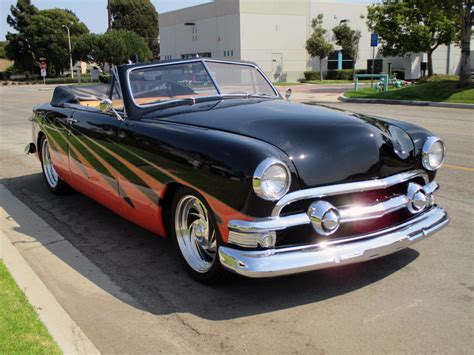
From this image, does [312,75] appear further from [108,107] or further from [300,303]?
[300,303]

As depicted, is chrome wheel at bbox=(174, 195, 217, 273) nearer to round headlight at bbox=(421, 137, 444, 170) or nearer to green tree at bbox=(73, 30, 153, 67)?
round headlight at bbox=(421, 137, 444, 170)

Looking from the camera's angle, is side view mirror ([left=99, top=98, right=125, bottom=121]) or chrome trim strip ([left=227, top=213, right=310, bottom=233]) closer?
chrome trim strip ([left=227, top=213, right=310, bottom=233])

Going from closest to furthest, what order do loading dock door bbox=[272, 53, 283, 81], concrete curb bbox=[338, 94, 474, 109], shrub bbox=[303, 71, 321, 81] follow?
concrete curb bbox=[338, 94, 474, 109], shrub bbox=[303, 71, 321, 81], loading dock door bbox=[272, 53, 283, 81]

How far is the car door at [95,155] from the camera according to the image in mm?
4590

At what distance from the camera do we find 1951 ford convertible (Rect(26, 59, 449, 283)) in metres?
3.16

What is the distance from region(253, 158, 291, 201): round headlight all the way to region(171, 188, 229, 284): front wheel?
0.57 m

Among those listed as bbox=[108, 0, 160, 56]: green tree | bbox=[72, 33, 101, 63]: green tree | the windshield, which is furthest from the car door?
bbox=[108, 0, 160, 56]: green tree

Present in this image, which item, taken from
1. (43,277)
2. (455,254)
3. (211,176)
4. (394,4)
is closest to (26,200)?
(43,277)

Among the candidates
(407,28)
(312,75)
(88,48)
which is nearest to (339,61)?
(312,75)

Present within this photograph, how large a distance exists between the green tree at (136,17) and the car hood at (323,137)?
92.5m

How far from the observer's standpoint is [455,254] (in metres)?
4.16

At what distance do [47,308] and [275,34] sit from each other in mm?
46997

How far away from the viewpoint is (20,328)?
3.03 metres

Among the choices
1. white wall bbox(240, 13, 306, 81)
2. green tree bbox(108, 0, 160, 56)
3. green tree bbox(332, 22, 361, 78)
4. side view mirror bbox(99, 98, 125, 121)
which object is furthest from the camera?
green tree bbox(108, 0, 160, 56)
